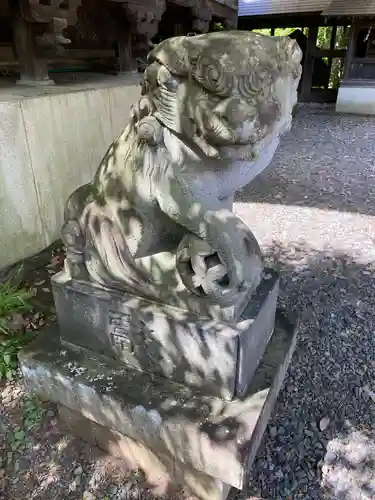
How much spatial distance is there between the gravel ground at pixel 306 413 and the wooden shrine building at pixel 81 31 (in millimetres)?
2124

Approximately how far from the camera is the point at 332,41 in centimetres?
1380

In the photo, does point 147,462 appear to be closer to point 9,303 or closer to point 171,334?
point 171,334

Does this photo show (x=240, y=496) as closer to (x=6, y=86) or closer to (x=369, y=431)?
(x=369, y=431)

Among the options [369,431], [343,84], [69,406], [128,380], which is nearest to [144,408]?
[128,380]

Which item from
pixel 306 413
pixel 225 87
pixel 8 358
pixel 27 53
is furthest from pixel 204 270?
pixel 27 53

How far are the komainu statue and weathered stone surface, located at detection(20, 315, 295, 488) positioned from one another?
401 millimetres

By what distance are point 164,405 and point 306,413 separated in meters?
0.91

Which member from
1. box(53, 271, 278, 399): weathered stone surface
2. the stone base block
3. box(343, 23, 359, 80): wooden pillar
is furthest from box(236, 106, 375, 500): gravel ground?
box(343, 23, 359, 80): wooden pillar

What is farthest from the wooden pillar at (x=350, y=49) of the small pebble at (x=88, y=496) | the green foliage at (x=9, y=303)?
the small pebble at (x=88, y=496)

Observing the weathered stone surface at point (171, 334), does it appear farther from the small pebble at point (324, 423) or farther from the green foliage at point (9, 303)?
the green foliage at point (9, 303)

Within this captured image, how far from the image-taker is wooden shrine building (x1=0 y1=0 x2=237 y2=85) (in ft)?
11.7

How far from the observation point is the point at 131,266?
1.75m

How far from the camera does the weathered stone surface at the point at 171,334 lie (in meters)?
1.64

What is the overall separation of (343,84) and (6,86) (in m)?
11.2
